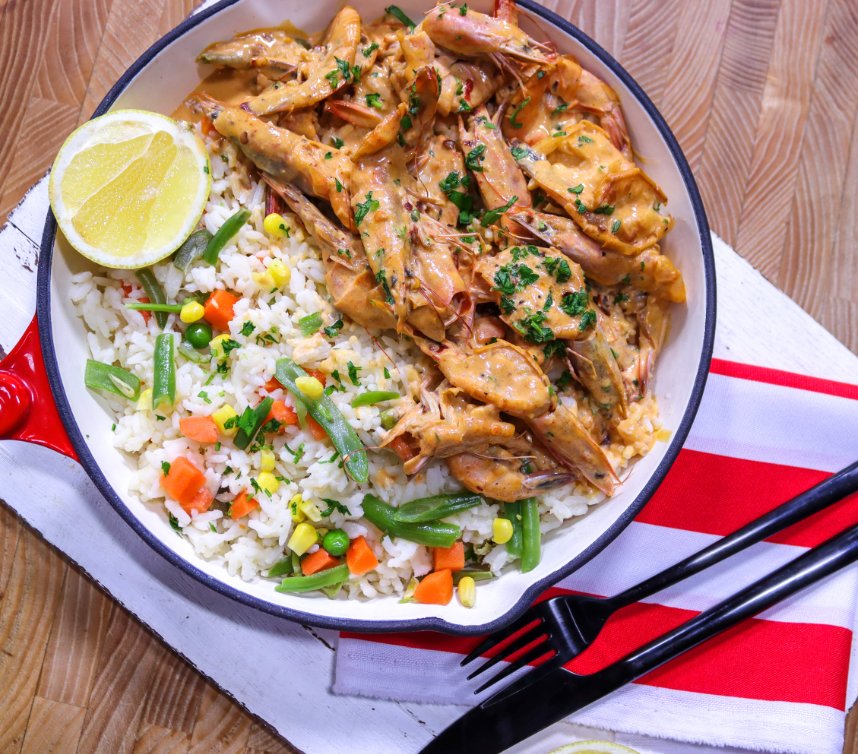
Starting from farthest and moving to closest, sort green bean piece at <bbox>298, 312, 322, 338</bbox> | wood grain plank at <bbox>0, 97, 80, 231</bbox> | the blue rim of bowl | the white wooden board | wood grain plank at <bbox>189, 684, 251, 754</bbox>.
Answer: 1. wood grain plank at <bbox>0, 97, 80, 231</bbox>
2. wood grain plank at <bbox>189, 684, 251, 754</bbox>
3. the white wooden board
4. green bean piece at <bbox>298, 312, 322, 338</bbox>
5. the blue rim of bowl

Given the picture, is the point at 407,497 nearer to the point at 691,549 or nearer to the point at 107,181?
the point at 691,549

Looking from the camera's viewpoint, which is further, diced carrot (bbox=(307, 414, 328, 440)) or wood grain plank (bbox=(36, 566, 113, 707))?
wood grain plank (bbox=(36, 566, 113, 707))

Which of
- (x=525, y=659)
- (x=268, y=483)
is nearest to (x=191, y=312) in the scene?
(x=268, y=483)

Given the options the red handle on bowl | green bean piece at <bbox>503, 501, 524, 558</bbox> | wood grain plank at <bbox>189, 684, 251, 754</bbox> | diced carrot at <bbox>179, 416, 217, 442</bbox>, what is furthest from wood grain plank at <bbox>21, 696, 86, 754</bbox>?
green bean piece at <bbox>503, 501, 524, 558</bbox>

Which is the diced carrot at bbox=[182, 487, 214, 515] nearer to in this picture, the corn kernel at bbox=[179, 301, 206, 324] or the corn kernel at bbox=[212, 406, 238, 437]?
the corn kernel at bbox=[212, 406, 238, 437]

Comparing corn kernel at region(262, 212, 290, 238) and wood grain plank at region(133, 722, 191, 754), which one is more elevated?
corn kernel at region(262, 212, 290, 238)

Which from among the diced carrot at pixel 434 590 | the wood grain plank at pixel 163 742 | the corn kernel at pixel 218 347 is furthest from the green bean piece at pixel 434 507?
the wood grain plank at pixel 163 742
